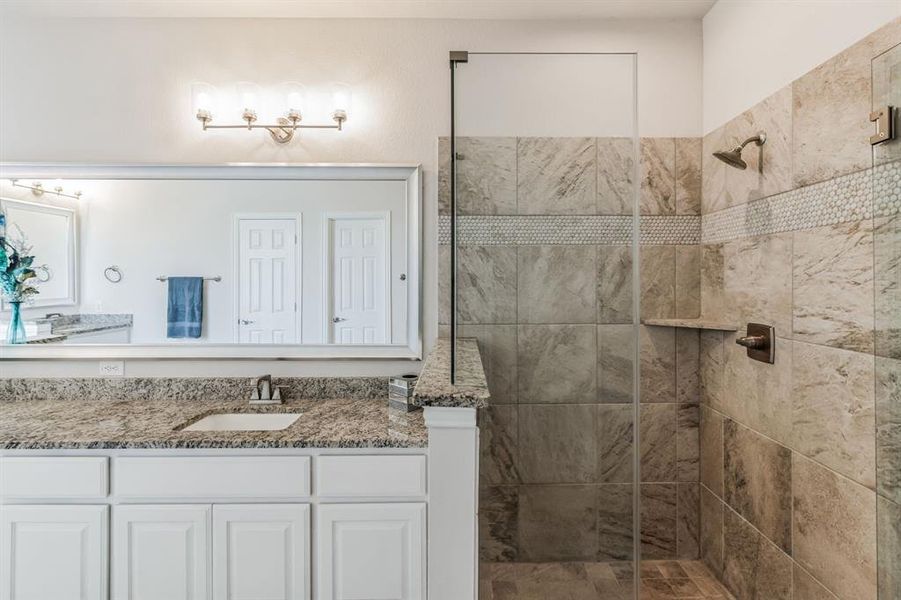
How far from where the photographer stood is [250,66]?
2168 mm

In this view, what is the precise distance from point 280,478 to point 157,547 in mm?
474

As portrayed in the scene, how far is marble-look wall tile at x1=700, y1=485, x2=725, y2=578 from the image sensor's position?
2.03 metres

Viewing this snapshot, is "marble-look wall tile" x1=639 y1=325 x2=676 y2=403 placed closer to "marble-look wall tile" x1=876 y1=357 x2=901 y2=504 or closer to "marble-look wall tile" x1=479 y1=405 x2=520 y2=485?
"marble-look wall tile" x1=479 y1=405 x2=520 y2=485

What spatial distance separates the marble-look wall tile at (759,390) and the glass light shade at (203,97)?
2461 millimetres

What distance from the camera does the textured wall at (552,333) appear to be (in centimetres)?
154

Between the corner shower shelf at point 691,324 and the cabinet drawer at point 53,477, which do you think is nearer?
the cabinet drawer at point 53,477

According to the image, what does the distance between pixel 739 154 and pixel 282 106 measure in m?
1.93

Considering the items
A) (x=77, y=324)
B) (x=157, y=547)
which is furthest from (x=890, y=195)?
(x=77, y=324)

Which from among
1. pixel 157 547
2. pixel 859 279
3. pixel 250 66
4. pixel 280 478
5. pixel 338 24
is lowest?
pixel 157 547

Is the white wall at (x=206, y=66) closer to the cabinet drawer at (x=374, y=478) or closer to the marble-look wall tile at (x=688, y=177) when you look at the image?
the marble-look wall tile at (x=688, y=177)

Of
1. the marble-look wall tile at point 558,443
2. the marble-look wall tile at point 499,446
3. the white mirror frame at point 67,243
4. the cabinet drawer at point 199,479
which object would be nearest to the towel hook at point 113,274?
the white mirror frame at point 67,243

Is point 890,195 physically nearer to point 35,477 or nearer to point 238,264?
point 238,264

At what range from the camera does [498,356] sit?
163 centimetres

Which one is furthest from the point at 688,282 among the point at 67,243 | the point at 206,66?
the point at 67,243
